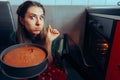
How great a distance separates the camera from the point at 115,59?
91 cm

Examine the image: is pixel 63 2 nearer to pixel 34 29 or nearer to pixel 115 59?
pixel 34 29

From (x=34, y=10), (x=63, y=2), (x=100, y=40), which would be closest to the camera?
(x=34, y=10)

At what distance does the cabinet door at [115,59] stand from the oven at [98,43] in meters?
0.02

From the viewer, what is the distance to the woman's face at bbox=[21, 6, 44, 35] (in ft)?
2.91

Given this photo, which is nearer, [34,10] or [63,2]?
[34,10]

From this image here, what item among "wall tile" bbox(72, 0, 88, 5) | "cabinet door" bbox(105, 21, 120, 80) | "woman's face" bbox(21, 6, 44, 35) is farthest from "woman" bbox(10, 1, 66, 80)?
"wall tile" bbox(72, 0, 88, 5)

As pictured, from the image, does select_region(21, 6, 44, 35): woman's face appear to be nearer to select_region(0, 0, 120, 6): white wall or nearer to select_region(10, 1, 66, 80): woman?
select_region(10, 1, 66, 80): woman

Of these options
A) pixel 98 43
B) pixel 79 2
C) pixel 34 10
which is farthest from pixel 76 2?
pixel 34 10

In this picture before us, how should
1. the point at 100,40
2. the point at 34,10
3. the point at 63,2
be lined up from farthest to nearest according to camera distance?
the point at 63,2 → the point at 100,40 → the point at 34,10

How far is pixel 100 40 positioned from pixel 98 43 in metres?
0.05

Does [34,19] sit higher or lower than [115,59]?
higher

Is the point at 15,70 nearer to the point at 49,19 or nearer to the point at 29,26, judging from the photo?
the point at 29,26

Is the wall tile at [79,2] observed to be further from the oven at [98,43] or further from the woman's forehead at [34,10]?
the woman's forehead at [34,10]

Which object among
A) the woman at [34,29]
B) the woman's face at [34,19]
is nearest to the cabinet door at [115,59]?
the woman at [34,29]
